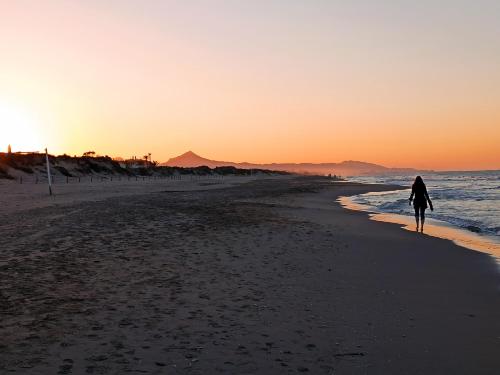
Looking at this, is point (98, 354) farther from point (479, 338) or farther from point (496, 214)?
point (496, 214)

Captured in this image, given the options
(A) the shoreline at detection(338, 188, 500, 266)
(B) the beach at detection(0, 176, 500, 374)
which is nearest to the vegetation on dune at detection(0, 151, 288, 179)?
(A) the shoreline at detection(338, 188, 500, 266)

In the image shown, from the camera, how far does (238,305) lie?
22.0 ft

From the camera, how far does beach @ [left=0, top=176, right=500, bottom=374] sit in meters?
4.75

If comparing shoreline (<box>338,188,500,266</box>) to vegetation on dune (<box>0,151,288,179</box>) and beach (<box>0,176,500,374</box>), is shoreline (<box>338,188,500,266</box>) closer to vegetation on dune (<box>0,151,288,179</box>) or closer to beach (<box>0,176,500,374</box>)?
beach (<box>0,176,500,374</box>)

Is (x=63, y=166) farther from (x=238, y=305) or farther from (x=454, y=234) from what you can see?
(x=238, y=305)

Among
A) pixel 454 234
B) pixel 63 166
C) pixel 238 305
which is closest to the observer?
pixel 238 305

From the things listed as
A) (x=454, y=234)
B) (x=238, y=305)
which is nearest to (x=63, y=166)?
(x=454, y=234)

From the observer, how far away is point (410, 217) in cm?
2234

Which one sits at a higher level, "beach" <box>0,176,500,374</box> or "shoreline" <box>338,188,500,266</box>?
"beach" <box>0,176,500,374</box>

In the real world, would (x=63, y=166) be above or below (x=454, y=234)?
above

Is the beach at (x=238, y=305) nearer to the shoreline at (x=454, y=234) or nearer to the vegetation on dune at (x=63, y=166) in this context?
the shoreline at (x=454, y=234)

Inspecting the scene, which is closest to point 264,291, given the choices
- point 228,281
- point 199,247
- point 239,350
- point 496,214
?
point 228,281

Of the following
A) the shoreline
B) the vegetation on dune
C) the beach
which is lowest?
the shoreline

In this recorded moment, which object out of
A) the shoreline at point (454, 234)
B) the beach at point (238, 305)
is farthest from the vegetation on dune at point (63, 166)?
the beach at point (238, 305)
